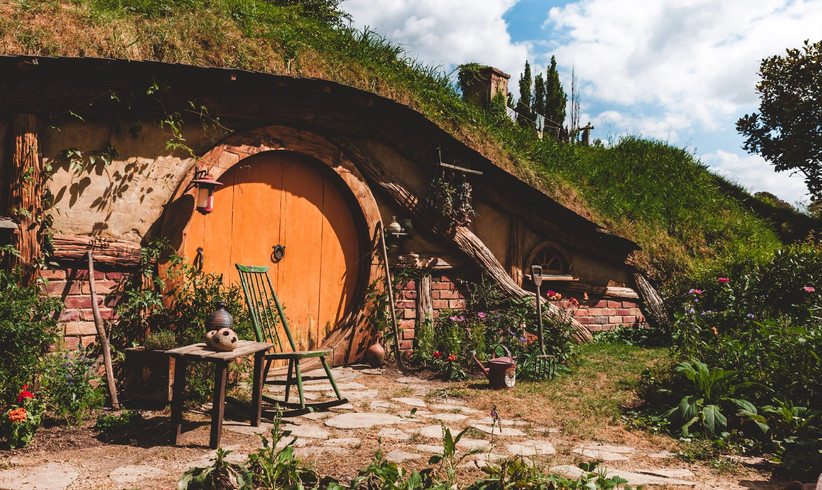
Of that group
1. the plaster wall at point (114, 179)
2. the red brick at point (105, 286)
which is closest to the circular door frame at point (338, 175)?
the plaster wall at point (114, 179)

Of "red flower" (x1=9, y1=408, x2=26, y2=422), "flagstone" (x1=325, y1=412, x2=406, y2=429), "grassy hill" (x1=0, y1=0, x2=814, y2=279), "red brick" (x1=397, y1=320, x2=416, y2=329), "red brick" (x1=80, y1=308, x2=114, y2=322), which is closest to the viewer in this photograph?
"red flower" (x1=9, y1=408, x2=26, y2=422)

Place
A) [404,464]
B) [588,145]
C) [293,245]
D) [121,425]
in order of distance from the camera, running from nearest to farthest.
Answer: [404,464] → [121,425] → [293,245] → [588,145]

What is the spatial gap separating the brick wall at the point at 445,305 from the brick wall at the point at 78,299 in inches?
114

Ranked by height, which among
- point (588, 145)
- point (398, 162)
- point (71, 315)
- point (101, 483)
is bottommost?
point (101, 483)

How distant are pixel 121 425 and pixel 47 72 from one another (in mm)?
2685

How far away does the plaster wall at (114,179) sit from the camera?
4.37 meters

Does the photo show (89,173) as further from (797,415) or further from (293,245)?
(797,415)

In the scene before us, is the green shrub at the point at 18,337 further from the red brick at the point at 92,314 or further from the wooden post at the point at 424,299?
the wooden post at the point at 424,299

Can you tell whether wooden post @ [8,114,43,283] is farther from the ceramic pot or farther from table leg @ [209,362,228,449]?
table leg @ [209,362,228,449]

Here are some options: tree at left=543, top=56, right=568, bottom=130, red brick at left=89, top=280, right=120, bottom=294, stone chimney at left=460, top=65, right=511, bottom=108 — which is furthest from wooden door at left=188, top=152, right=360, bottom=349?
tree at left=543, top=56, right=568, bottom=130

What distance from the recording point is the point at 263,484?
247cm

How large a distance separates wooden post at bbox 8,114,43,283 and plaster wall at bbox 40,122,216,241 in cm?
12

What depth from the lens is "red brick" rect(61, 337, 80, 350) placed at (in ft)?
13.9

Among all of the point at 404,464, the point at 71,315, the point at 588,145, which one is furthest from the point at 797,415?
the point at 588,145
